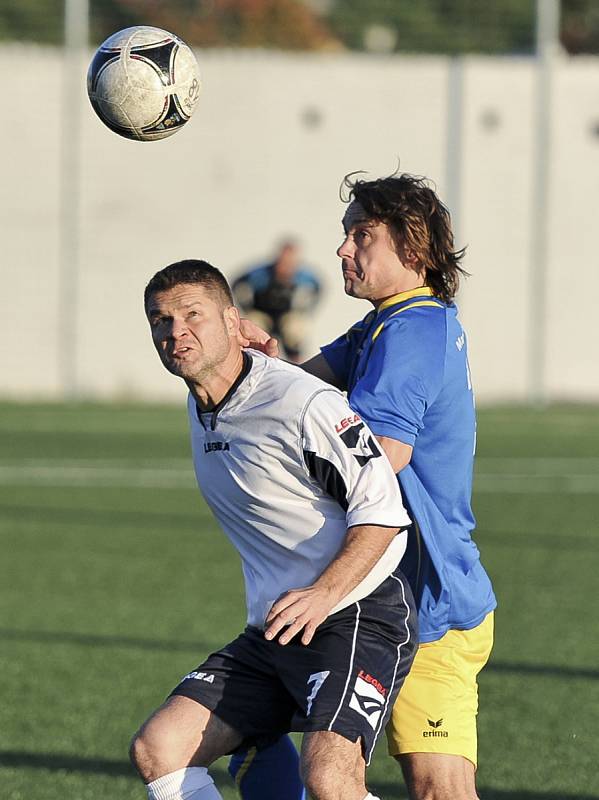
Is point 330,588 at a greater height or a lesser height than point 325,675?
greater

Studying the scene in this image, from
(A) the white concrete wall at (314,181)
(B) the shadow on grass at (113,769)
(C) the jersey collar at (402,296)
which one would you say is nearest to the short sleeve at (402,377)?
(C) the jersey collar at (402,296)

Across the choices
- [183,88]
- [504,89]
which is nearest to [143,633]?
[183,88]

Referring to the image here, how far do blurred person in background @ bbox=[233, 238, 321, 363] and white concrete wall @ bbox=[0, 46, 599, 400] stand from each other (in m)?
3.18

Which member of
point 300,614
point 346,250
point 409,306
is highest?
point 346,250

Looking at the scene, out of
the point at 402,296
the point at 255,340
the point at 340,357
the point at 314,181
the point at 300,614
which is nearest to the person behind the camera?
the point at 300,614

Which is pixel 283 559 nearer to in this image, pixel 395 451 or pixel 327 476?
pixel 327 476

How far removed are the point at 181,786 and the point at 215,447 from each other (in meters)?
0.93

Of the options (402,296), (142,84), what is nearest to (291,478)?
(402,296)

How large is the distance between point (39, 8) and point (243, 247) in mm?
5542

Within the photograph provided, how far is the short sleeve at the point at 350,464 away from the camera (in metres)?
4.27

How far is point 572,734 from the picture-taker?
7.04 metres

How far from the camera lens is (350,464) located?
169 inches

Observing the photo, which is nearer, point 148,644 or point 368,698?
point 368,698

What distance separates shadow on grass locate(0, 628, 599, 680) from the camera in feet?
27.5
